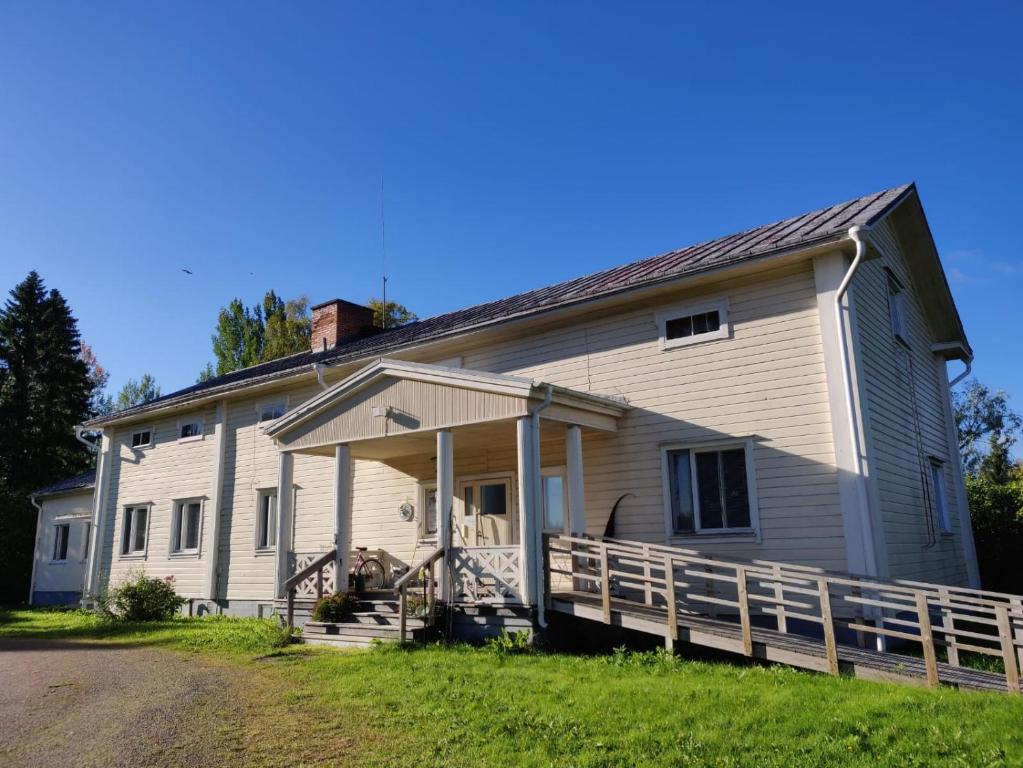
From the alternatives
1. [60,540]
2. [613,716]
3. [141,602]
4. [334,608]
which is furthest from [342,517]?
[60,540]

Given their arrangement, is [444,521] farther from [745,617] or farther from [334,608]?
[745,617]

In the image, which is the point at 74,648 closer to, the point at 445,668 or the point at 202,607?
the point at 202,607

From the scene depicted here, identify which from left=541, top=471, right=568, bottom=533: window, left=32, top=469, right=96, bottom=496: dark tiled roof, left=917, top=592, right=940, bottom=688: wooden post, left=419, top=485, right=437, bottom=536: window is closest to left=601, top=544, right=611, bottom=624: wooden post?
left=541, top=471, right=568, bottom=533: window

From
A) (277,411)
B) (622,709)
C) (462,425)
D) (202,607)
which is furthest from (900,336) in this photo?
(202,607)

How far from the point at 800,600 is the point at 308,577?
7.51m

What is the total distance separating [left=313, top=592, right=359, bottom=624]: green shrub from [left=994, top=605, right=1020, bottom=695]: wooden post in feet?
27.7

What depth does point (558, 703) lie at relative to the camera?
7059 millimetres

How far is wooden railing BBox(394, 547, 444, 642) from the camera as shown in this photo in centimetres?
1027

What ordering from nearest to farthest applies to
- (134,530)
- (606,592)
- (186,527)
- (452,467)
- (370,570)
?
(606,592) < (452,467) < (370,570) < (186,527) < (134,530)

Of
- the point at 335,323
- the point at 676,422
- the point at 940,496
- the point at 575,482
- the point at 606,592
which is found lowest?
the point at 606,592

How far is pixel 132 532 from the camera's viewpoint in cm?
2070

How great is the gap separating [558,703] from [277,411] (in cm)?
1223

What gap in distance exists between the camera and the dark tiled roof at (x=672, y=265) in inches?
426

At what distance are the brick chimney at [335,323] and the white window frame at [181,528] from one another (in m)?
5.12
